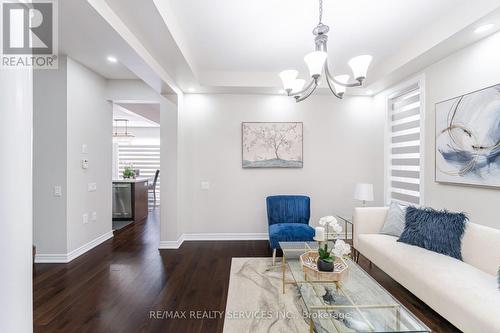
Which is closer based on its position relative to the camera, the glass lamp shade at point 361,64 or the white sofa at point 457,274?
the white sofa at point 457,274

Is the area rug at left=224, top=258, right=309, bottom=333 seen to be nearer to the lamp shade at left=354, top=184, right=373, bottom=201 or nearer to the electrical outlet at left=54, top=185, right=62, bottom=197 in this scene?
the lamp shade at left=354, top=184, right=373, bottom=201

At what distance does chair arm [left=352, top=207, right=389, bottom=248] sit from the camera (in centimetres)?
340

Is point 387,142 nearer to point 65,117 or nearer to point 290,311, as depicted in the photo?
point 290,311

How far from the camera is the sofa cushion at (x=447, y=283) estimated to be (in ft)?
5.49

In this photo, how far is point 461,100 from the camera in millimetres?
2770

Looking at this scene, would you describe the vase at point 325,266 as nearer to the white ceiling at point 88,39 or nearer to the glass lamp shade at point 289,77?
the glass lamp shade at point 289,77

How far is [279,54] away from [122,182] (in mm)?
4701

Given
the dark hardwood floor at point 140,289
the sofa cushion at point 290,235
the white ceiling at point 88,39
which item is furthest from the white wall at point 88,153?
the sofa cushion at point 290,235

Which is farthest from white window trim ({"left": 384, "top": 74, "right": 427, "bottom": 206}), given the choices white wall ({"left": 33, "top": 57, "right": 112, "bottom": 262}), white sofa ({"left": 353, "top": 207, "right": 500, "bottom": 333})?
white wall ({"left": 33, "top": 57, "right": 112, "bottom": 262})

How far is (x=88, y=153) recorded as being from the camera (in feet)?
12.9

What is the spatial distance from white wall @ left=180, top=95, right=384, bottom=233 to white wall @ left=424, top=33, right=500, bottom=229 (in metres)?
1.19

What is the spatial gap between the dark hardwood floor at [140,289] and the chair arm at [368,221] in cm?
48

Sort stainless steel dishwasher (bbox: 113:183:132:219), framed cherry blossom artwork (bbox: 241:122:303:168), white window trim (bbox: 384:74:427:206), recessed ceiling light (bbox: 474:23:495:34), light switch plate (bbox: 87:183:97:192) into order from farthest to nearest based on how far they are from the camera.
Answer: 1. stainless steel dishwasher (bbox: 113:183:132:219)
2. framed cherry blossom artwork (bbox: 241:122:303:168)
3. light switch plate (bbox: 87:183:97:192)
4. white window trim (bbox: 384:74:427:206)
5. recessed ceiling light (bbox: 474:23:495:34)


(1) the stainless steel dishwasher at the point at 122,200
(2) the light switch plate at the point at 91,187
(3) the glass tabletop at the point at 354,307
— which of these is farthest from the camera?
(1) the stainless steel dishwasher at the point at 122,200
